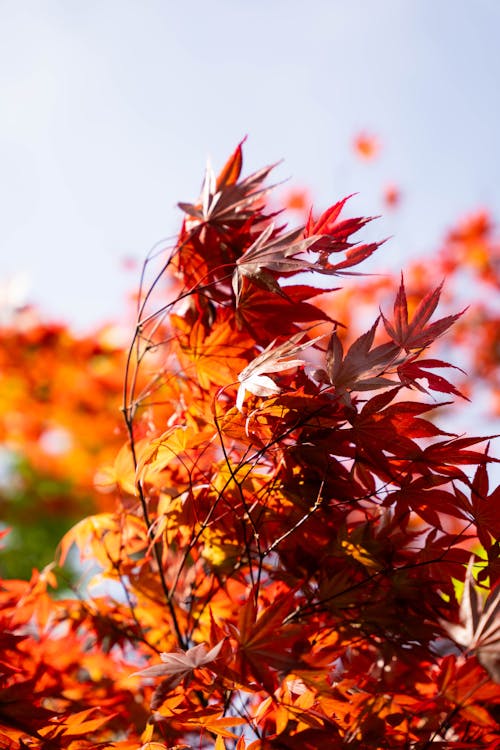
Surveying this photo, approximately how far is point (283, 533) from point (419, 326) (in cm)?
32

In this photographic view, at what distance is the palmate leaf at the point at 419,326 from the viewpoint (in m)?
0.75

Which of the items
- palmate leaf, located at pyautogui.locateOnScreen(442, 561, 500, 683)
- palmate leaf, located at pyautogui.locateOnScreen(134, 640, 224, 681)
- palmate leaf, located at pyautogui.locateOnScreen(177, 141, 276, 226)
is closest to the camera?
palmate leaf, located at pyautogui.locateOnScreen(442, 561, 500, 683)

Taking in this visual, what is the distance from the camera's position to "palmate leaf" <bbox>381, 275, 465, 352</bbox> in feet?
2.47

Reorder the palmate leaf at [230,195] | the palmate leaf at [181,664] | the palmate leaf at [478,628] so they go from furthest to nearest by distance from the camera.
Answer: the palmate leaf at [230,195] < the palmate leaf at [181,664] < the palmate leaf at [478,628]

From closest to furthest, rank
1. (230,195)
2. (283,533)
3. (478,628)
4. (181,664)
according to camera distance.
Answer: (478,628) → (181,664) → (283,533) → (230,195)

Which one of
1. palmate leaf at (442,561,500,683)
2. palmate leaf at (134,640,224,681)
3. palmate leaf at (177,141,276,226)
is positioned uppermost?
palmate leaf at (177,141,276,226)

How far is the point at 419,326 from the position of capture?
0.76 meters

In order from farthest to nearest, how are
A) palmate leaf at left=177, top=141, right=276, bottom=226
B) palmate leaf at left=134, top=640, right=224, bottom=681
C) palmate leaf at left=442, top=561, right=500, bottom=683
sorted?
1. palmate leaf at left=177, top=141, right=276, bottom=226
2. palmate leaf at left=134, top=640, right=224, bottom=681
3. palmate leaf at left=442, top=561, right=500, bottom=683

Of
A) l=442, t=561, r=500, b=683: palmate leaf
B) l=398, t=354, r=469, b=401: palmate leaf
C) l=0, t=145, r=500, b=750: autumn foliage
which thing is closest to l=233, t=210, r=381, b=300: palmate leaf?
l=0, t=145, r=500, b=750: autumn foliage

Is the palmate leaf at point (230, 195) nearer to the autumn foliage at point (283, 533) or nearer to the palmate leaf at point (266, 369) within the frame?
the autumn foliage at point (283, 533)

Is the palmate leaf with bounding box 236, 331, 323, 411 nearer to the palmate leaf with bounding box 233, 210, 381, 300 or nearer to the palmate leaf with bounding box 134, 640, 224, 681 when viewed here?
the palmate leaf with bounding box 233, 210, 381, 300

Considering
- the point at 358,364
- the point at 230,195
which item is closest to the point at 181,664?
the point at 358,364

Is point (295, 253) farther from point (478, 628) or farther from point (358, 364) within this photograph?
point (478, 628)

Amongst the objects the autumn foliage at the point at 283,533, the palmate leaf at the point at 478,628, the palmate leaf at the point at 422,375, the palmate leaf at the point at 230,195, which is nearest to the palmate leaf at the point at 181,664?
the autumn foliage at the point at 283,533
